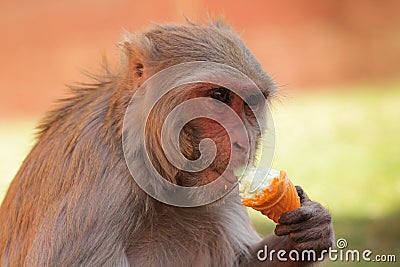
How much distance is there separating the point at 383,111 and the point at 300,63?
3.28m

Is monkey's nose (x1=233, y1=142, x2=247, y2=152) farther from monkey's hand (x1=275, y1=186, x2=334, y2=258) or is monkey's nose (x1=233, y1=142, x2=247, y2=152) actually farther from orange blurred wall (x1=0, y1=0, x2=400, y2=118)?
orange blurred wall (x1=0, y1=0, x2=400, y2=118)

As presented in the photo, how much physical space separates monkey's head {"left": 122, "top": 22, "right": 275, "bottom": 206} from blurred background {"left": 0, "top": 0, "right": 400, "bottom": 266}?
8159 millimetres

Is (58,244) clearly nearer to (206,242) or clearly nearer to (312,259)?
(206,242)

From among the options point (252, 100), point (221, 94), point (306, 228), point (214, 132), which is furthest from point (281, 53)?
point (214, 132)

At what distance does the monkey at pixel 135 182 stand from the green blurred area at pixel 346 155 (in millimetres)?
1969

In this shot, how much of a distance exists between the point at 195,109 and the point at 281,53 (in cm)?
1237

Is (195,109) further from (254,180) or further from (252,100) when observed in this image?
(254,180)

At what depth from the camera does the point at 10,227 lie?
21.9 ft

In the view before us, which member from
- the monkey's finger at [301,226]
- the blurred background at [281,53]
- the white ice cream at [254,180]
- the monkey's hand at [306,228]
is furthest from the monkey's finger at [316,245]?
the blurred background at [281,53]

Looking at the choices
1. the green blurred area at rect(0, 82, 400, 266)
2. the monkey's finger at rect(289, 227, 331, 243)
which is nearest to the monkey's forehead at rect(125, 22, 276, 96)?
the monkey's finger at rect(289, 227, 331, 243)

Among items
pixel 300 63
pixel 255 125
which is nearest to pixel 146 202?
pixel 255 125

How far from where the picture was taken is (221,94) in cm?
598

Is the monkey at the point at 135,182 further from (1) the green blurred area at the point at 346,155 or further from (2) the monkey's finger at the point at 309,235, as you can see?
(1) the green blurred area at the point at 346,155

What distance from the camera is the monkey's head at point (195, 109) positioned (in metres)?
5.89
